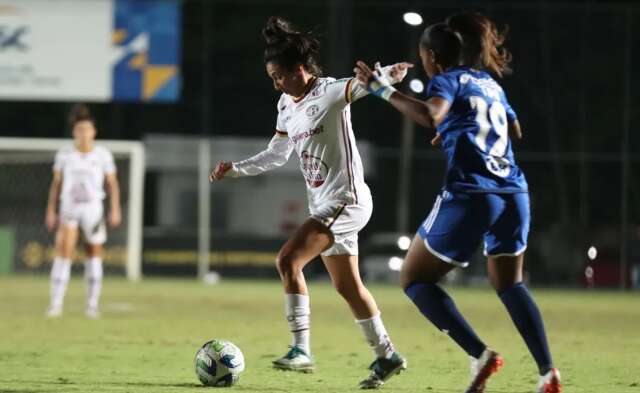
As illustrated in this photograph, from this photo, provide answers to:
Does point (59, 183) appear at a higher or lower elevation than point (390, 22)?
lower

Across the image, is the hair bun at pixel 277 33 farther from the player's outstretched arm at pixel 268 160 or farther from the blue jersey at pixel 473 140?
the blue jersey at pixel 473 140

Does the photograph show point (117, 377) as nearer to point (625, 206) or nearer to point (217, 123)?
point (625, 206)

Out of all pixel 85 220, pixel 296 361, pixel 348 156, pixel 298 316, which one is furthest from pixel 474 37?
pixel 85 220

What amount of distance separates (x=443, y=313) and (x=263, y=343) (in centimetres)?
428

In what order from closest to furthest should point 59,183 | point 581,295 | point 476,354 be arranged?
point 476,354 < point 59,183 < point 581,295

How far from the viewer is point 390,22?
26.0 m

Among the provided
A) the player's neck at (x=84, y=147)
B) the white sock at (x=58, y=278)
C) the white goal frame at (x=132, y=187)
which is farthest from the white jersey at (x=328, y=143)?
the white goal frame at (x=132, y=187)

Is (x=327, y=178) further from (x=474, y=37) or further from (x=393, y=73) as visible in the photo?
(x=474, y=37)

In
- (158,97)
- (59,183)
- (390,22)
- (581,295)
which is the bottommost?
(581,295)

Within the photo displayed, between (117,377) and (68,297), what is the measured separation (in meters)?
9.61

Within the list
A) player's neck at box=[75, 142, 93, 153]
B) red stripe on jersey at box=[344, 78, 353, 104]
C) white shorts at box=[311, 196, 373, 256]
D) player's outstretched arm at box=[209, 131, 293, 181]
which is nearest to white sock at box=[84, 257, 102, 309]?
player's neck at box=[75, 142, 93, 153]

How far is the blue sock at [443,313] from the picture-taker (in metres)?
6.54

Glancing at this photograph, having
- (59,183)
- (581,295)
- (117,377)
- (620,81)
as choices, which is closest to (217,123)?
(620,81)

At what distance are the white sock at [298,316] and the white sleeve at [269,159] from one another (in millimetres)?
819
